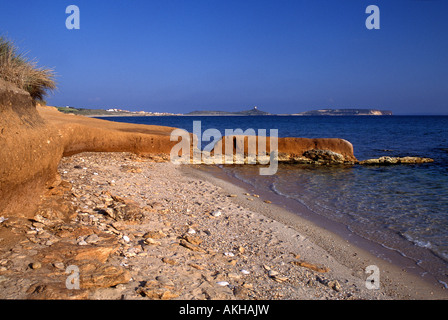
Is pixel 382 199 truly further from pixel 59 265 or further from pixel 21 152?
pixel 21 152

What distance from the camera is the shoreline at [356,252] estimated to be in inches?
143

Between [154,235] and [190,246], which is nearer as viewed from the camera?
[190,246]

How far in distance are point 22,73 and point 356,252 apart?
5627mm

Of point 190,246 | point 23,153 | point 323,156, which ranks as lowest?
point 190,246

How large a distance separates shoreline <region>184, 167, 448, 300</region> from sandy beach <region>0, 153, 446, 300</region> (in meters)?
0.02

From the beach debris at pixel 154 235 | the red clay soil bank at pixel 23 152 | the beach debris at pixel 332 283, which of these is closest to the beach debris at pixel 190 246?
the beach debris at pixel 154 235

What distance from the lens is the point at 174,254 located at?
12.0 feet

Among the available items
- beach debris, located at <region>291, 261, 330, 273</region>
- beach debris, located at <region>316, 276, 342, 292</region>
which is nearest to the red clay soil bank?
beach debris, located at <region>291, 261, 330, 273</region>

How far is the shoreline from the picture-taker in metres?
3.63

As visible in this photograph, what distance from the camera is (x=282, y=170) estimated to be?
11250 millimetres

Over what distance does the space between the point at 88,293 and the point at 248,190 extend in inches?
227

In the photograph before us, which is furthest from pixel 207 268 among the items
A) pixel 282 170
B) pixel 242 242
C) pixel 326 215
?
pixel 282 170

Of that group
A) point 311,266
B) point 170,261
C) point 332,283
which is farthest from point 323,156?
point 170,261
